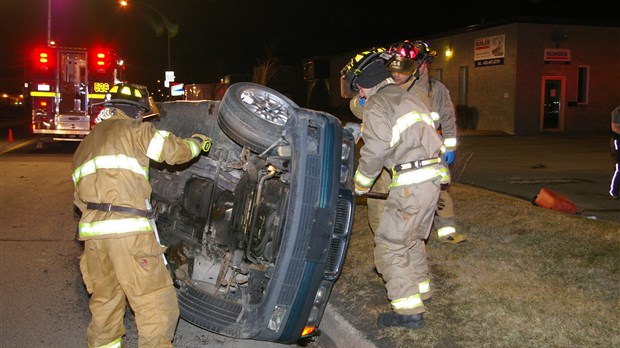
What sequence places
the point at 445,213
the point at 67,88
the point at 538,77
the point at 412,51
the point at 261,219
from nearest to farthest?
1. the point at 261,219
2. the point at 412,51
3. the point at 445,213
4. the point at 67,88
5. the point at 538,77

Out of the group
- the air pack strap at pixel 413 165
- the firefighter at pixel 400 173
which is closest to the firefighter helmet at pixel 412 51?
the firefighter at pixel 400 173

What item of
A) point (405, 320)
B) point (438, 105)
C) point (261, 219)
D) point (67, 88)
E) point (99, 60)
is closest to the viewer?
point (261, 219)

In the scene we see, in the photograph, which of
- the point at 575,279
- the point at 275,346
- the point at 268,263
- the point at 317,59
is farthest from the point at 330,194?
the point at 317,59

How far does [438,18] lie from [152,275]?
38.5 m

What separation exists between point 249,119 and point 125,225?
39.6 inches

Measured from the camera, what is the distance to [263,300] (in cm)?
369

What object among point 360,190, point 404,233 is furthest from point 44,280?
point 404,233

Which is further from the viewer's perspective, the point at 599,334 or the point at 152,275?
the point at 599,334

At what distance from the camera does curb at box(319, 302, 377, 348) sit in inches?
171

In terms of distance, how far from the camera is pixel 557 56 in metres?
24.5

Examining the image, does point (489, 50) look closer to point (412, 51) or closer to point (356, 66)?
point (412, 51)

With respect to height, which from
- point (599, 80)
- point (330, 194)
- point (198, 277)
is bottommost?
point (198, 277)

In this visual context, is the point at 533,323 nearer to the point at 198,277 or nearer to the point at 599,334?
the point at 599,334

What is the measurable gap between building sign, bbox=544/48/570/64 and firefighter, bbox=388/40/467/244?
19926 mm
